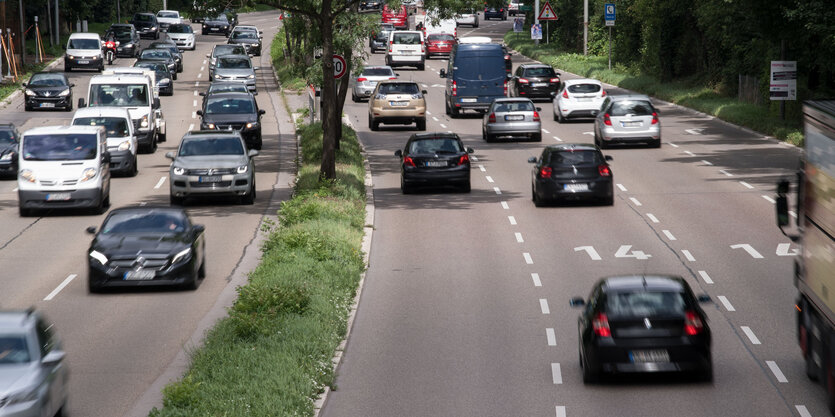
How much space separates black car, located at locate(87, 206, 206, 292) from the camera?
20.5 metres

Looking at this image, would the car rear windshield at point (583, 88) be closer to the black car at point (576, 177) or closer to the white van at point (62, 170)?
the black car at point (576, 177)

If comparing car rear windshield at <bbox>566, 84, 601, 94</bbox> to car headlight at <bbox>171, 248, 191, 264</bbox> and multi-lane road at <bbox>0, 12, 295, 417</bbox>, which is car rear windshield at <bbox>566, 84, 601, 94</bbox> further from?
car headlight at <bbox>171, 248, 191, 264</bbox>

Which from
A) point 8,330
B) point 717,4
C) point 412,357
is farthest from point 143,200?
point 717,4

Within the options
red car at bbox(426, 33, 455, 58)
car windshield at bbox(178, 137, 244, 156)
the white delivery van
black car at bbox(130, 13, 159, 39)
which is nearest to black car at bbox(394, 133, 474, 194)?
car windshield at bbox(178, 137, 244, 156)

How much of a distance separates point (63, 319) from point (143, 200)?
13.2m

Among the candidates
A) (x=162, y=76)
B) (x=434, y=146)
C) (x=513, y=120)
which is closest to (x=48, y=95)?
(x=162, y=76)

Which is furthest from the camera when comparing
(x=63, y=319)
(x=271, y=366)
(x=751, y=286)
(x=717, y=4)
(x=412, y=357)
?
(x=717, y=4)

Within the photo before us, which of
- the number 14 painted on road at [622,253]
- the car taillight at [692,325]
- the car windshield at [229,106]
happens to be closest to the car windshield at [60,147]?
the car windshield at [229,106]

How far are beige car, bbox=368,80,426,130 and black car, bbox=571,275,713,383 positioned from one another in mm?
31988

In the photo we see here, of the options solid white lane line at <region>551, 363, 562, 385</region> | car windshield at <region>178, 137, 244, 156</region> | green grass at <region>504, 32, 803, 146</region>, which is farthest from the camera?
green grass at <region>504, 32, 803, 146</region>

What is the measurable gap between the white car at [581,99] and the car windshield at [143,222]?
27.4 meters

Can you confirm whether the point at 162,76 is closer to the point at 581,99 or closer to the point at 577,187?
the point at 581,99

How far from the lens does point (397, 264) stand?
902 inches

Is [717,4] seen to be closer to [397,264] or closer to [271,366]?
[397,264]
